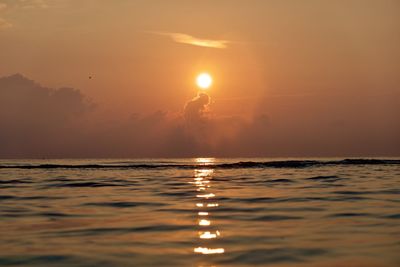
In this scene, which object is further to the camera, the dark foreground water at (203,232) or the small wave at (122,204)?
the small wave at (122,204)

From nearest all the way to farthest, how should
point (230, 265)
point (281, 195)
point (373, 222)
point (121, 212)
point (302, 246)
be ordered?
point (230, 265) < point (302, 246) < point (373, 222) < point (121, 212) < point (281, 195)

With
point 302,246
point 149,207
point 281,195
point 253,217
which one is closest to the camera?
point 302,246

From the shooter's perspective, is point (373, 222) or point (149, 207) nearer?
point (373, 222)

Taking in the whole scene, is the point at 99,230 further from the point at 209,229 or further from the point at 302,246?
the point at 302,246

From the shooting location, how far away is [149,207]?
22938mm

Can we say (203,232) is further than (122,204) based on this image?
No

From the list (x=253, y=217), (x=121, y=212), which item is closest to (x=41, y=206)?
(x=121, y=212)

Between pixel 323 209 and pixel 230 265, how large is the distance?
10635mm

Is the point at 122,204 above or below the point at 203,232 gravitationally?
above

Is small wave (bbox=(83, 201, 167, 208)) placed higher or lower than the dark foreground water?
higher

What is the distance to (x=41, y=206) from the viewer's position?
23766 mm

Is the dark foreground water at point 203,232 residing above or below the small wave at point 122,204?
below

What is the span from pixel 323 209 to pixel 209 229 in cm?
658

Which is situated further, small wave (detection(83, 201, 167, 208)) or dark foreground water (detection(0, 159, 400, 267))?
small wave (detection(83, 201, 167, 208))
